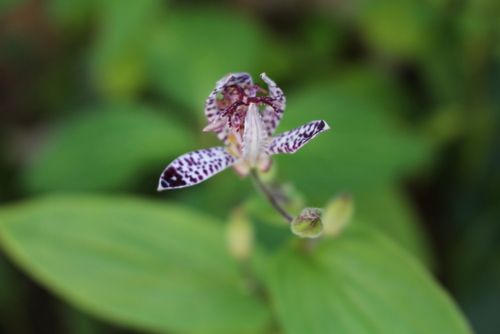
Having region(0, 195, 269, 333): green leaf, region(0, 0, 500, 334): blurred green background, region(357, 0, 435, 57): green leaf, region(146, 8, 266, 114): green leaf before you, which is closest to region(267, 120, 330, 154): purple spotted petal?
region(0, 195, 269, 333): green leaf

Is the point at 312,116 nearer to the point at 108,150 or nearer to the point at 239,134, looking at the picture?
the point at 108,150

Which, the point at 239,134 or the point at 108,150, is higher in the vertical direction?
the point at 239,134

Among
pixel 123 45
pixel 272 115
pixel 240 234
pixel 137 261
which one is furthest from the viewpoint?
pixel 123 45

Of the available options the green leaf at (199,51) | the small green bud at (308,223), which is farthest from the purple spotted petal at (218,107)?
the green leaf at (199,51)

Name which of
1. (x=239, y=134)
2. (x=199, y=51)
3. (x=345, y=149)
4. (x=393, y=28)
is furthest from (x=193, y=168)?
(x=393, y=28)

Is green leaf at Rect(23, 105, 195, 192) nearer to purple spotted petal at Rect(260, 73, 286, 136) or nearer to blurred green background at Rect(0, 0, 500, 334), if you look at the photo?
blurred green background at Rect(0, 0, 500, 334)

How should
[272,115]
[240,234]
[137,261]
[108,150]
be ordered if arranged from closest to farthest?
1. [272,115]
2. [240,234]
3. [137,261]
4. [108,150]

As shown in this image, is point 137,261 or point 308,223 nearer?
point 308,223

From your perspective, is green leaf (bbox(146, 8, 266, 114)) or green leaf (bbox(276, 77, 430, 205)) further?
green leaf (bbox(146, 8, 266, 114))
